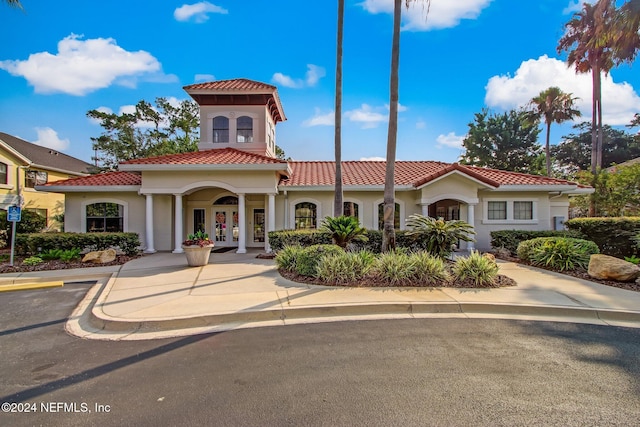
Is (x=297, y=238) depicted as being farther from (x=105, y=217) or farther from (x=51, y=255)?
(x=105, y=217)

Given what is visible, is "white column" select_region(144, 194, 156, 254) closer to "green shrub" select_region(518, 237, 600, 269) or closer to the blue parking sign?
the blue parking sign

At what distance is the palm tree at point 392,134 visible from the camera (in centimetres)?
999

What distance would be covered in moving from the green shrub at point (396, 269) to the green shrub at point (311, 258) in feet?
4.74

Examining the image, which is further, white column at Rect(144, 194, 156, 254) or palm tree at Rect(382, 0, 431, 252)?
white column at Rect(144, 194, 156, 254)

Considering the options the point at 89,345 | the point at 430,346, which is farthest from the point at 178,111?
the point at 430,346

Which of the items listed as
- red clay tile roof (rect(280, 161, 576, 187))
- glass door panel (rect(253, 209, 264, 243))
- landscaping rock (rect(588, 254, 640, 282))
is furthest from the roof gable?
landscaping rock (rect(588, 254, 640, 282))

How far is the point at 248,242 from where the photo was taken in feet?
56.4

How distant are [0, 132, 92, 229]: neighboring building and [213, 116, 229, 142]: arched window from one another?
13.0 m

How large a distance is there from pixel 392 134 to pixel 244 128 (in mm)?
10502


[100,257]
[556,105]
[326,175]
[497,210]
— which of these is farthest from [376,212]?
[556,105]

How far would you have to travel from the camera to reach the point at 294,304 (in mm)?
6289

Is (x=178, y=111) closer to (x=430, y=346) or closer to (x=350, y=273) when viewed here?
(x=350, y=273)

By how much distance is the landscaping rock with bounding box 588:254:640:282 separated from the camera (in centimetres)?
820

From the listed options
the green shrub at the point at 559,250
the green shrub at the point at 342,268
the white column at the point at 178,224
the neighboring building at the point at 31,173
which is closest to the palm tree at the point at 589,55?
the green shrub at the point at 559,250
